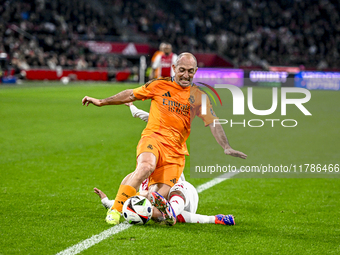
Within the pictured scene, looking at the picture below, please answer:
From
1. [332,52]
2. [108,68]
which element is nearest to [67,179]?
[108,68]

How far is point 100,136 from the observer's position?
10.1 m

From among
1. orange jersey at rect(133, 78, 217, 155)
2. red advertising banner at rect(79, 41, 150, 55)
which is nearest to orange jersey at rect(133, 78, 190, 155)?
orange jersey at rect(133, 78, 217, 155)

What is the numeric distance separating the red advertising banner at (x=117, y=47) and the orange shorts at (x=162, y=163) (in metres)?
30.9

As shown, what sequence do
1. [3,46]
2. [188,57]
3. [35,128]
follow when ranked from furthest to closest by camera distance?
[3,46] → [35,128] → [188,57]

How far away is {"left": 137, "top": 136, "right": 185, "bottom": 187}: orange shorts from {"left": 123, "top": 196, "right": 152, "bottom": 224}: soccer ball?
1.59ft

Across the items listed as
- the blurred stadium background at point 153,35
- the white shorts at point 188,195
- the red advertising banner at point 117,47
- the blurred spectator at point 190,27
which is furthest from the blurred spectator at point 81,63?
the white shorts at point 188,195

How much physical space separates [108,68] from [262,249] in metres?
30.3

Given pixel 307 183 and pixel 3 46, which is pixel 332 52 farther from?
pixel 307 183

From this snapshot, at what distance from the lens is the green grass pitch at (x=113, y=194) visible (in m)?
3.76

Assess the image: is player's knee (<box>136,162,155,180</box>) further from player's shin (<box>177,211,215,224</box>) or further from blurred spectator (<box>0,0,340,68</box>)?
blurred spectator (<box>0,0,340,68</box>)

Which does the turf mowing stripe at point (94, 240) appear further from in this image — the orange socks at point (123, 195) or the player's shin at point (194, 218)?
the player's shin at point (194, 218)

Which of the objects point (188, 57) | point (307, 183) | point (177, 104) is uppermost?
point (188, 57)

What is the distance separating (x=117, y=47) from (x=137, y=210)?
32.7 metres

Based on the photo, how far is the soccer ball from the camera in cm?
411
